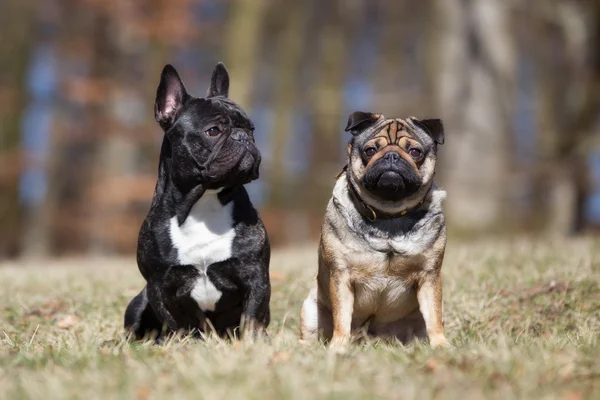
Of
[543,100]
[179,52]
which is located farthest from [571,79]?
[179,52]

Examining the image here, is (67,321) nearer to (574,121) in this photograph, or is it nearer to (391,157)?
(391,157)

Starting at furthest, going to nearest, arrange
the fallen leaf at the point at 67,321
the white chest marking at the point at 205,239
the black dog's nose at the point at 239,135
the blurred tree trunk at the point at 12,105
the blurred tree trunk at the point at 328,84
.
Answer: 1. the blurred tree trunk at the point at 328,84
2. the blurred tree trunk at the point at 12,105
3. the fallen leaf at the point at 67,321
4. the black dog's nose at the point at 239,135
5. the white chest marking at the point at 205,239

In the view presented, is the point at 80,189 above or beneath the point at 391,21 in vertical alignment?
beneath

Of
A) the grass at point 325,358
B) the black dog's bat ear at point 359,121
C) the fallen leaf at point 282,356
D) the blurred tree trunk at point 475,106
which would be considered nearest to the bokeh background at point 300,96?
the blurred tree trunk at point 475,106

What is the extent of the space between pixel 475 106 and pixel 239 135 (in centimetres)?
920

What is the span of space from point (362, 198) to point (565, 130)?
1093 cm

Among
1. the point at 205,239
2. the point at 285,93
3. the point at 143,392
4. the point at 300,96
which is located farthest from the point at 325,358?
the point at 300,96

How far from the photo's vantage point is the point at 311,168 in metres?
26.1

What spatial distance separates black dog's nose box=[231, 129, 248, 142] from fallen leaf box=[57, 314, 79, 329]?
2.03 m

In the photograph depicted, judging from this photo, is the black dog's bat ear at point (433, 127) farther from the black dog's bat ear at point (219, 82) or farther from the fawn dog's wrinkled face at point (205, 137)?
the black dog's bat ear at point (219, 82)

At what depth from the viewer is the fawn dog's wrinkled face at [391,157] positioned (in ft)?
15.2

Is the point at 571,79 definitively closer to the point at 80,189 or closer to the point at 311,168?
the point at 311,168

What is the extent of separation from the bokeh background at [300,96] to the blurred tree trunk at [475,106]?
0.09 ft

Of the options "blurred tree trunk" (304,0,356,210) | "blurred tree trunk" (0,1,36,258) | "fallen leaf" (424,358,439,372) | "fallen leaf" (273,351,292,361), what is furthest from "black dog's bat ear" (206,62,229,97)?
"blurred tree trunk" (304,0,356,210)
